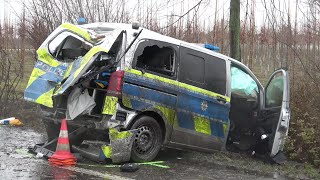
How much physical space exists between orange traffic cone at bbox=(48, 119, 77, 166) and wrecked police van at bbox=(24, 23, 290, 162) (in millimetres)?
204

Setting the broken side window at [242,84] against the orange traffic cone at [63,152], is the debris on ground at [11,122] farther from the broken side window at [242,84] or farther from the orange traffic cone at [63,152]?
the broken side window at [242,84]

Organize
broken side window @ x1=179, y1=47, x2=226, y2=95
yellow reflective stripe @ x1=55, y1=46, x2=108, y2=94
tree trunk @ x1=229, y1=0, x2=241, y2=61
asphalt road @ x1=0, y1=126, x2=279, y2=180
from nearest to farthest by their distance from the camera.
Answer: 1. asphalt road @ x1=0, y1=126, x2=279, y2=180
2. yellow reflective stripe @ x1=55, y1=46, x2=108, y2=94
3. broken side window @ x1=179, y1=47, x2=226, y2=95
4. tree trunk @ x1=229, y1=0, x2=241, y2=61

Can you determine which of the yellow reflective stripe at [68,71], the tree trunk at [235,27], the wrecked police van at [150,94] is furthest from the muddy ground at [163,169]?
the tree trunk at [235,27]

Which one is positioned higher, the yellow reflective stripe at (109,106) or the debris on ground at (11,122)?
the yellow reflective stripe at (109,106)

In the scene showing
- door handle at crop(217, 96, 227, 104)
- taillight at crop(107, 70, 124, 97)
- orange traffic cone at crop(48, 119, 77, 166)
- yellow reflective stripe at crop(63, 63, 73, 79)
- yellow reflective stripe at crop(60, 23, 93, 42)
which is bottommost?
orange traffic cone at crop(48, 119, 77, 166)

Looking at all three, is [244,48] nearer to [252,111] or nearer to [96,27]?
[252,111]

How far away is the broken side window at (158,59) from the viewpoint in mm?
6926

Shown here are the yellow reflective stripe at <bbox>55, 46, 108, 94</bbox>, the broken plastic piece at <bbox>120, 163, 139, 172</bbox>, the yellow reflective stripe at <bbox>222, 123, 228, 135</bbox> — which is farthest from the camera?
the yellow reflective stripe at <bbox>222, 123, 228, 135</bbox>

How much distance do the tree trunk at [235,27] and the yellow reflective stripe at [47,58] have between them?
197 inches

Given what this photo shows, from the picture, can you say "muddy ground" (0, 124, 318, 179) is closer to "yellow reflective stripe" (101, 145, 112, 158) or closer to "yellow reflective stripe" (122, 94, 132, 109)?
"yellow reflective stripe" (101, 145, 112, 158)

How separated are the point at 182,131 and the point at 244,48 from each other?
27.7 ft

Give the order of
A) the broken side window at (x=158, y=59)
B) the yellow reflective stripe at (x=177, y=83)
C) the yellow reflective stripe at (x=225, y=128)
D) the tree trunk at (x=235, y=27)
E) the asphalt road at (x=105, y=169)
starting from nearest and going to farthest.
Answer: the asphalt road at (x=105, y=169) < the yellow reflective stripe at (x=177, y=83) < the broken side window at (x=158, y=59) < the yellow reflective stripe at (x=225, y=128) < the tree trunk at (x=235, y=27)

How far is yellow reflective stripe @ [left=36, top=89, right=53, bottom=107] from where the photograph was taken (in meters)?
6.68

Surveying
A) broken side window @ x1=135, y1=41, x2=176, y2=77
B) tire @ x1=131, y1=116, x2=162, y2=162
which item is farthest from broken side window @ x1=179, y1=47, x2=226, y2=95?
tire @ x1=131, y1=116, x2=162, y2=162
